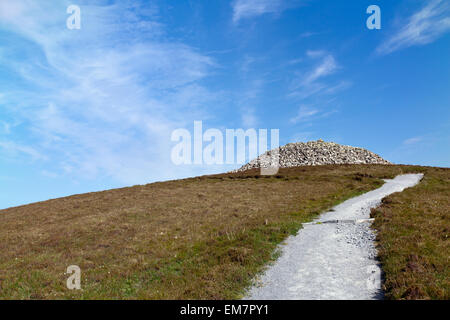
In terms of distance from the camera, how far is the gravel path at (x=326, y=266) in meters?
11.6

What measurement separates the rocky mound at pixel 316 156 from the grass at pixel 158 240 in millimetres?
28783

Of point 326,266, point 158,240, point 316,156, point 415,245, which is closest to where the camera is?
point 326,266

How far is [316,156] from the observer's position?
72.1m

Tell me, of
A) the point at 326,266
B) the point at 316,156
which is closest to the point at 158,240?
the point at 326,266

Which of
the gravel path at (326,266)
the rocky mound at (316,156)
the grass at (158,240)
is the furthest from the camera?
the rocky mound at (316,156)

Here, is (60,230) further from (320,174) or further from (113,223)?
(320,174)

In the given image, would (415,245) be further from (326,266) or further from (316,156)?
(316,156)

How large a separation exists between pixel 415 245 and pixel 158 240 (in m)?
15.6

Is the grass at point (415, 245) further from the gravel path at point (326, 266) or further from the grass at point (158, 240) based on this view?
the grass at point (158, 240)

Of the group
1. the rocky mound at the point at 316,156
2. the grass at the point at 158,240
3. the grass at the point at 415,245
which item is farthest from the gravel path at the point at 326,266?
the rocky mound at the point at 316,156

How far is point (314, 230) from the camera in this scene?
19.6 meters
